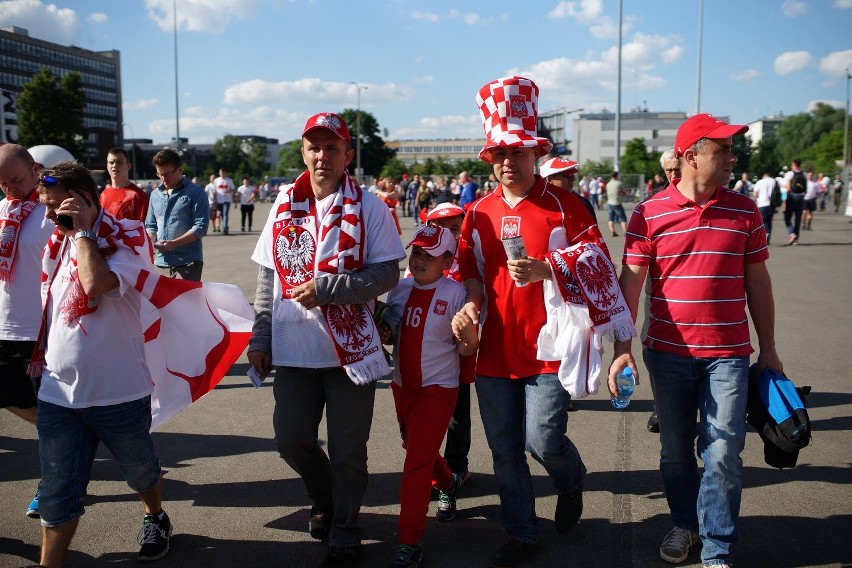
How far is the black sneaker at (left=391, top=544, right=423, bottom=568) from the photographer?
3.40 meters

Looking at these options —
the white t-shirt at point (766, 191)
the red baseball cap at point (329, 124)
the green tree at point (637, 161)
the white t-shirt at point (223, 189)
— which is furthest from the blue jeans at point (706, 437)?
the green tree at point (637, 161)

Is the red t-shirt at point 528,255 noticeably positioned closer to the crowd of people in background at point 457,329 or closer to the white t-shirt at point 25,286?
the crowd of people in background at point 457,329

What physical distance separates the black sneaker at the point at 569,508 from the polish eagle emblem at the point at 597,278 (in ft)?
3.27

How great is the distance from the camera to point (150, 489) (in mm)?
3594

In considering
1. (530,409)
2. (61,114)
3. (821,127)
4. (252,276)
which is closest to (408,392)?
(530,409)

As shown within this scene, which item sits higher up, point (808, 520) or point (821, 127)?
point (821, 127)

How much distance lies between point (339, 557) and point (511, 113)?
2.33 meters

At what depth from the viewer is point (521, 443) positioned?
11.7ft

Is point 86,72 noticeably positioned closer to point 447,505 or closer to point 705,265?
point 447,505

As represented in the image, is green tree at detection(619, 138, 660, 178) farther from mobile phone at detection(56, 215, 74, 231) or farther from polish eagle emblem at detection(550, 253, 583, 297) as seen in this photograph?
mobile phone at detection(56, 215, 74, 231)

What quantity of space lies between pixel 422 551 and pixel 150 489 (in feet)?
4.66

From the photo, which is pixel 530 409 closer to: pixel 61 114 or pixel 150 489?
pixel 150 489

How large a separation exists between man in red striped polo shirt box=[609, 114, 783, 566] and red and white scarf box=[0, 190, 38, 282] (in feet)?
11.1

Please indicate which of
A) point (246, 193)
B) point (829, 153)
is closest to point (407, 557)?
point (246, 193)
